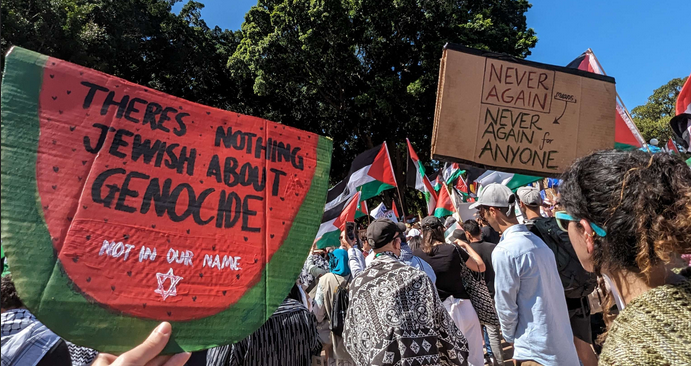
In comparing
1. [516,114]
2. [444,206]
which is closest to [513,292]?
[516,114]

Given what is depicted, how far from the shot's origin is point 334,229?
6863 mm

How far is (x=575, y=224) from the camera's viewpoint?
1435 mm

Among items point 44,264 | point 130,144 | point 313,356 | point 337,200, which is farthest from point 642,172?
point 337,200

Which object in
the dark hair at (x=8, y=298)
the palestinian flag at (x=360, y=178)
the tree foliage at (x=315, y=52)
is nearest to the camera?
the dark hair at (x=8, y=298)

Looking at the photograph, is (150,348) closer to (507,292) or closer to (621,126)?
(507,292)

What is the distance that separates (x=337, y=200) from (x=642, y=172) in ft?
20.2

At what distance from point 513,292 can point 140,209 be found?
2389 mm

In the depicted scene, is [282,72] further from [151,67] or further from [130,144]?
[130,144]

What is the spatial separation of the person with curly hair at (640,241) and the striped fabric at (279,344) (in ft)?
5.78

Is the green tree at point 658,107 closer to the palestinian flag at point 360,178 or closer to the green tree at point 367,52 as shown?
the green tree at point 367,52

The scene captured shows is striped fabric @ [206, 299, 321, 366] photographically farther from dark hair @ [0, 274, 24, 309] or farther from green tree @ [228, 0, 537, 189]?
green tree @ [228, 0, 537, 189]

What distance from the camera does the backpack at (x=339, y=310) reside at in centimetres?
457

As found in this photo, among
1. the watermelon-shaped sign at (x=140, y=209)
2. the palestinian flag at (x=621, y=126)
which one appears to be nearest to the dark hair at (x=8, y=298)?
the watermelon-shaped sign at (x=140, y=209)

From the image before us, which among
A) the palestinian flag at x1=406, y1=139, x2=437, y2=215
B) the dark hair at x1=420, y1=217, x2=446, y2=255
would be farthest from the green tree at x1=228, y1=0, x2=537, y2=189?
the dark hair at x1=420, y1=217, x2=446, y2=255
